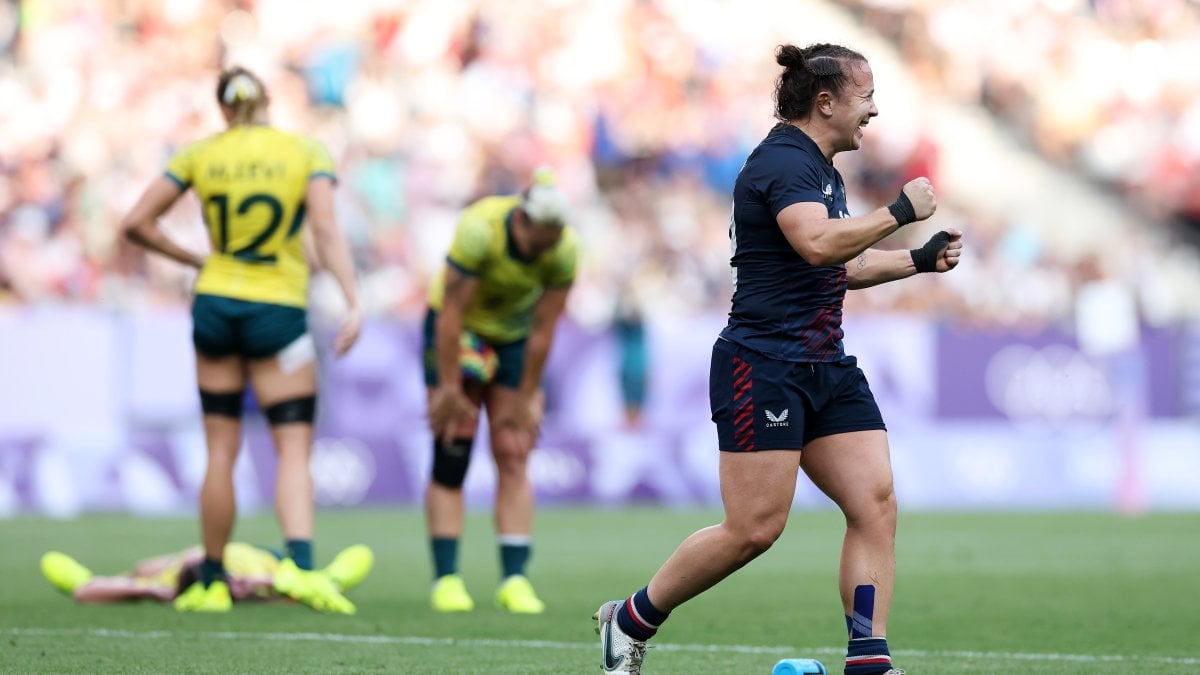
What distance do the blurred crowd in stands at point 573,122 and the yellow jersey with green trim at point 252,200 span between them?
10.8 metres

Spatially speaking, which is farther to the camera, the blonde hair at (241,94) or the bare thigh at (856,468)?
the blonde hair at (241,94)

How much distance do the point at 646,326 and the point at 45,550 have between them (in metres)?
7.40

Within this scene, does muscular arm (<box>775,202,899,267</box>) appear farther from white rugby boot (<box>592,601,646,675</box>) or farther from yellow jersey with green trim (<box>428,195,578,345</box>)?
yellow jersey with green trim (<box>428,195,578,345</box>)

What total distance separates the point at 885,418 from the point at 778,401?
1346 centimetres

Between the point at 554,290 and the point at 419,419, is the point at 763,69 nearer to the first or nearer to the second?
the point at 419,419

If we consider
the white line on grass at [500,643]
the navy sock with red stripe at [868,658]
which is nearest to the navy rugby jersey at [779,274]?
the navy sock with red stripe at [868,658]

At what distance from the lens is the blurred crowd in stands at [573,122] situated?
68.2 ft

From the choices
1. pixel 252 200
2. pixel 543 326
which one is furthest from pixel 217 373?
pixel 543 326

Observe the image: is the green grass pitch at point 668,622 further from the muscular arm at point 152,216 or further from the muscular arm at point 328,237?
the muscular arm at point 152,216

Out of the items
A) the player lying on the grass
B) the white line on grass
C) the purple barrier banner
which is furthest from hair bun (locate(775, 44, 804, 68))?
the purple barrier banner

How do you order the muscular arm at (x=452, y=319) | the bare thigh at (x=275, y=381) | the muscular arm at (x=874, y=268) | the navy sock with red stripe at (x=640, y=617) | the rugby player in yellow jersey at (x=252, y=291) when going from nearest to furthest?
the navy sock with red stripe at (x=640, y=617) → the muscular arm at (x=874, y=268) → the rugby player in yellow jersey at (x=252, y=291) → the bare thigh at (x=275, y=381) → the muscular arm at (x=452, y=319)

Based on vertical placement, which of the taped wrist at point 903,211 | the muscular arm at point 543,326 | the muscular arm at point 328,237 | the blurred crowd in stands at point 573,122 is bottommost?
the muscular arm at point 543,326

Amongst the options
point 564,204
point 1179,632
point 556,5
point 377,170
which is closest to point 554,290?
point 564,204

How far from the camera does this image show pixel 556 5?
24062 mm
